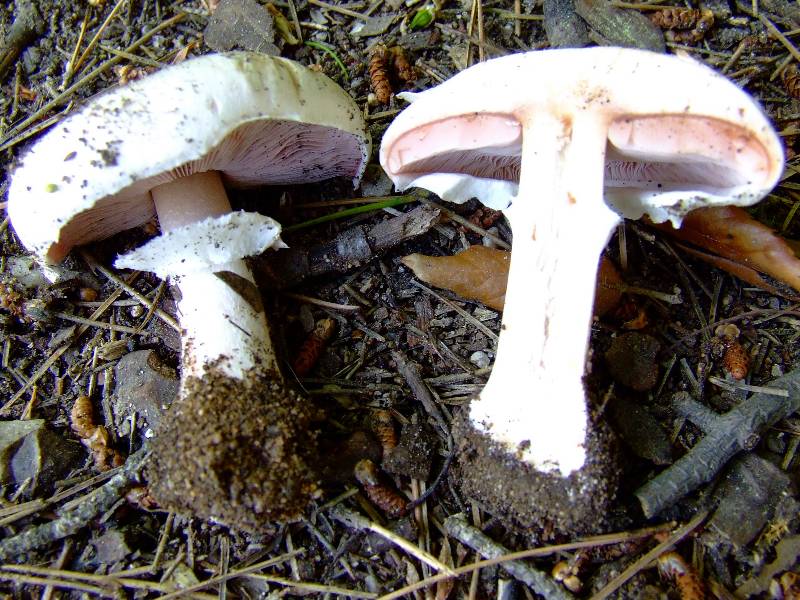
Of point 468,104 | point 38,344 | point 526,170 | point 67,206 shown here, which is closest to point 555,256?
point 526,170

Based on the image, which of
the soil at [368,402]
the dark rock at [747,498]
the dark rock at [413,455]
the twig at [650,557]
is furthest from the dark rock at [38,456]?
the dark rock at [747,498]

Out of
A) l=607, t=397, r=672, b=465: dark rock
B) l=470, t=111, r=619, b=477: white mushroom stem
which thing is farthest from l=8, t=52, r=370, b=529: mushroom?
l=607, t=397, r=672, b=465: dark rock

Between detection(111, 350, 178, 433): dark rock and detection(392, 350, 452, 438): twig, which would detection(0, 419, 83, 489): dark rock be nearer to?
detection(111, 350, 178, 433): dark rock

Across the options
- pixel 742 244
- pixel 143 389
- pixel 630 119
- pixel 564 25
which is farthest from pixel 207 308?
pixel 742 244

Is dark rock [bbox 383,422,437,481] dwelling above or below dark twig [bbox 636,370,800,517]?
above

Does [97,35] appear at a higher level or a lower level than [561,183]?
higher

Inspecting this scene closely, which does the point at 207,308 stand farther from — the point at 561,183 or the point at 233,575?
the point at 561,183
